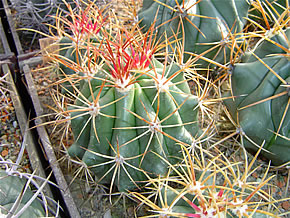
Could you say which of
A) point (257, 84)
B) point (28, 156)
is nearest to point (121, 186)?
point (28, 156)

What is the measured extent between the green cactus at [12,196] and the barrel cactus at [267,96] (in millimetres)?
723

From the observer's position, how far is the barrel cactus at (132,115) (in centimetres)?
89

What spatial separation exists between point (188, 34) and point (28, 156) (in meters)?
0.86

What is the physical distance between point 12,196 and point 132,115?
0.43 meters

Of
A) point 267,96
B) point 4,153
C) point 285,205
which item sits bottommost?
point 285,205

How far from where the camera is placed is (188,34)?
1235 mm

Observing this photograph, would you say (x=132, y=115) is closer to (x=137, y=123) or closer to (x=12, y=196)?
(x=137, y=123)

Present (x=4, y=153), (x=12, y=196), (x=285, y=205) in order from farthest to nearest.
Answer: (x=4, y=153) < (x=285, y=205) < (x=12, y=196)

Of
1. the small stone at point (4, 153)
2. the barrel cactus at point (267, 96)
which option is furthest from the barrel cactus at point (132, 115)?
the small stone at point (4, 153)

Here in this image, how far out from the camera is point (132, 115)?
0.92m

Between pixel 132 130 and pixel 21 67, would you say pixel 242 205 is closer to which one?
pixel 132 130

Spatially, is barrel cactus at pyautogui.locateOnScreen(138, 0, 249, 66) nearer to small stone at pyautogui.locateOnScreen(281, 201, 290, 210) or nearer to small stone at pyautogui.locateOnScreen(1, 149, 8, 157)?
small stone at pyautogui.locateOnScreen(281, 201, 290, 210)

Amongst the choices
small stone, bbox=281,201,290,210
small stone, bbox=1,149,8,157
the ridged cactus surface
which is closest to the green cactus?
the ridged cactus surface

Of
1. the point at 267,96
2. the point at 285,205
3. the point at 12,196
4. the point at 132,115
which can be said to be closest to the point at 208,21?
the point at 267,96
